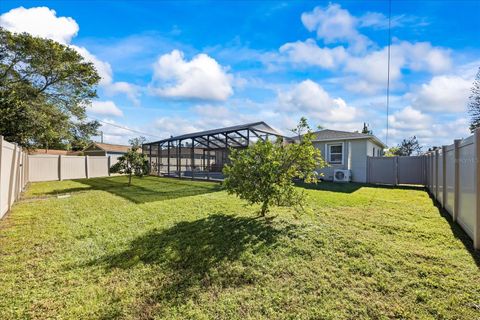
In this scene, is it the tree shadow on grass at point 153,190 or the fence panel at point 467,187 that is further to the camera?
the tree shadow on grass at point 153,190

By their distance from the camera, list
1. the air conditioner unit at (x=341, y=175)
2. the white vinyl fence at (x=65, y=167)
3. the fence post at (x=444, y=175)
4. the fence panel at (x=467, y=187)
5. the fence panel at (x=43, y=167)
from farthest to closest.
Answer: the white vinyl fence at (x=65, y=167), the fence panel at (x=43, y=167), the air conditioner unit at (x=341, y=175), the fence post at (x=444, y=175), the fence panel at (x=467, y=187)

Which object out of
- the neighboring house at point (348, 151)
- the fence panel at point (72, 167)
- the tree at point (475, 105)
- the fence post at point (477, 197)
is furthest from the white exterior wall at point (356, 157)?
the fence panel at point (72, 167)

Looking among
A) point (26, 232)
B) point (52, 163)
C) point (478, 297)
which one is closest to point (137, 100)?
point (52, 163)

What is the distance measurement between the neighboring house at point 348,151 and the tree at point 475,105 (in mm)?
5785

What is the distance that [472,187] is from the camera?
375 cm

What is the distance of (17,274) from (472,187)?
660 centimetres

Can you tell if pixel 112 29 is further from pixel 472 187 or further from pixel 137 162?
pixel 472 187

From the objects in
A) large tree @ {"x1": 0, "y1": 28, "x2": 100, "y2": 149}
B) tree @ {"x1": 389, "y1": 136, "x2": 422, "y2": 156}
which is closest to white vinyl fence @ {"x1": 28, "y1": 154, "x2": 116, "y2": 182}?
large tree @ {"x1": 0, "y1": 28, "x2": 100, "y2": 149}

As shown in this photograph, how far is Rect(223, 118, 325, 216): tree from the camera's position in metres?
4.47

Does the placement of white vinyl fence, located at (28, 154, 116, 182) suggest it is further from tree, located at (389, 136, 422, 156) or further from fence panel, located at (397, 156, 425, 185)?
tree, located at (389, 136, 422, 156)

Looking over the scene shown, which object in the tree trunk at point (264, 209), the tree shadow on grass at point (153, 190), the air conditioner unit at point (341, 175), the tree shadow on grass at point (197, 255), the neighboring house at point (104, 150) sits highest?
the neighboring house at point (104, 150)

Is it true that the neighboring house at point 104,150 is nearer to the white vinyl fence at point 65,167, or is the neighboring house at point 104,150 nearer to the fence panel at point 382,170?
the white vinyl fence at point 65,167

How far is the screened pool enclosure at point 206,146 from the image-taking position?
13.2 m

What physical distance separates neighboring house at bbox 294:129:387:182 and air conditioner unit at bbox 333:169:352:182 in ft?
1.09
